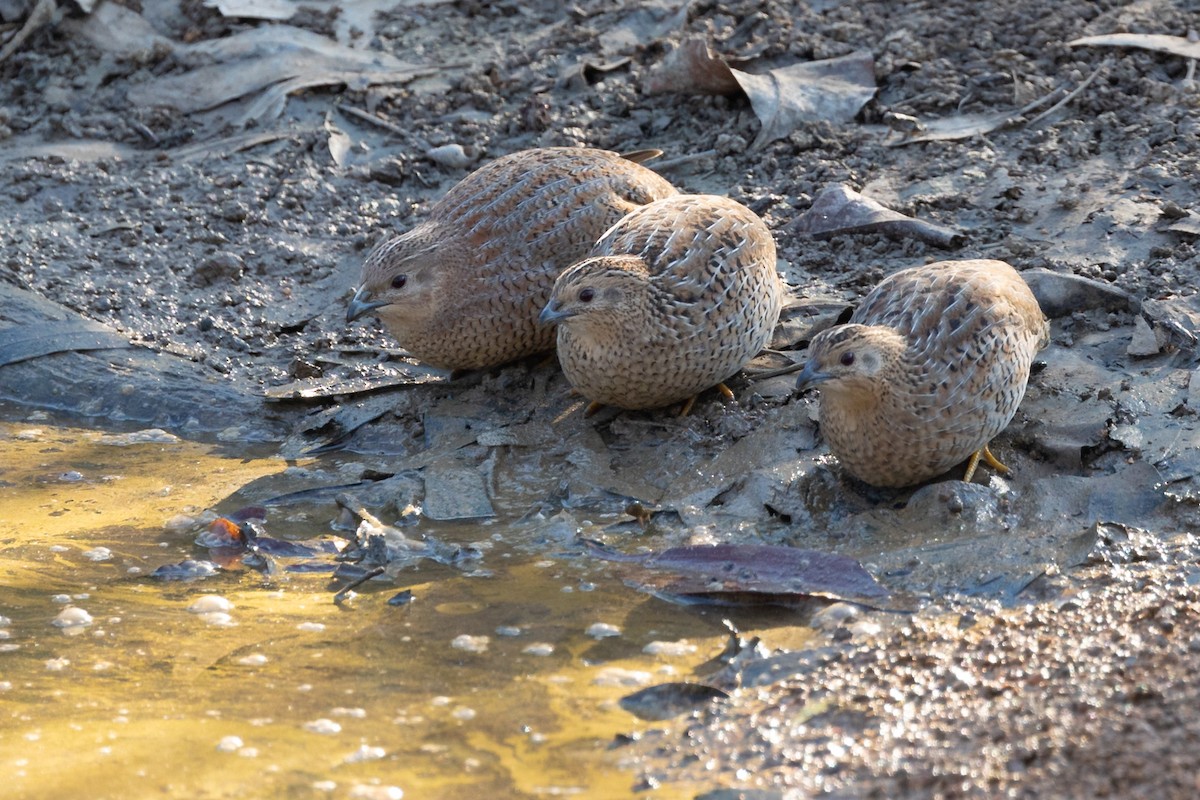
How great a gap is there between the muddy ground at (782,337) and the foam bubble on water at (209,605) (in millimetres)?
1129

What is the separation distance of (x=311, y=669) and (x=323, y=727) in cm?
45

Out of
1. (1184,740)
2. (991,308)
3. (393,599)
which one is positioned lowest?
(393,599)

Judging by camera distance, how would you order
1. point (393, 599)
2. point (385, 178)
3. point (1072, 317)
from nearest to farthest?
point (393, 599), point (1072, 317), point (385, 178)

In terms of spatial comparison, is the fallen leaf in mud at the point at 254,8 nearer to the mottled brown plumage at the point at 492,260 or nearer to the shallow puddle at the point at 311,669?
the mottled brown plumage at the point at 492,260

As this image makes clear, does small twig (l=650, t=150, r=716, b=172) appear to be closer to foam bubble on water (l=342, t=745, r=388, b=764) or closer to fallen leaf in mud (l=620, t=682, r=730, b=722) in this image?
fallen leaf in mud (l=620, t=682, r=730, b=722)

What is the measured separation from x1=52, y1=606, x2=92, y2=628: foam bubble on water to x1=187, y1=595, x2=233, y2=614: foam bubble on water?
1.26 feet

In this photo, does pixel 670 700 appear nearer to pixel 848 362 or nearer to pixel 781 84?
pixel 848 362

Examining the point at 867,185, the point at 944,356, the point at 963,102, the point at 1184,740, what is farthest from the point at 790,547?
the point at 963,102

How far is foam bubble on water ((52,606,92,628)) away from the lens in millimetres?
5629

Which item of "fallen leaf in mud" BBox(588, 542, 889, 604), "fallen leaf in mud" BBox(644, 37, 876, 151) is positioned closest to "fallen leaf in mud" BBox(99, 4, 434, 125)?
"fallen leaf in mud" BBox(644, 37, 876, 151)

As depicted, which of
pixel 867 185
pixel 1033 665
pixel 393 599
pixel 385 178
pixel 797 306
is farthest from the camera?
pixel 385 178

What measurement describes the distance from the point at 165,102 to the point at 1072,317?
6.64 metres

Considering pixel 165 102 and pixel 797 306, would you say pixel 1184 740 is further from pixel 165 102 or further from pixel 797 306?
pixel 165 102

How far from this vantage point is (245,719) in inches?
191
